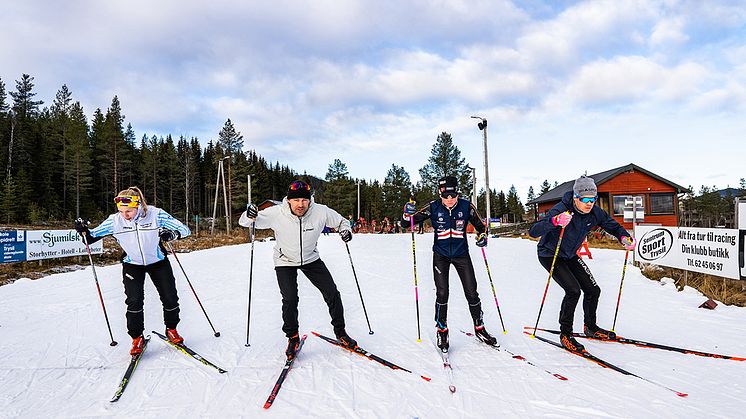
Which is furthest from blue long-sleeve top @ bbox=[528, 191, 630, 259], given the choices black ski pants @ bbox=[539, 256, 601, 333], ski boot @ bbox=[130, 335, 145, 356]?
ski boot @ bbox=[130, 335, 145, 356]

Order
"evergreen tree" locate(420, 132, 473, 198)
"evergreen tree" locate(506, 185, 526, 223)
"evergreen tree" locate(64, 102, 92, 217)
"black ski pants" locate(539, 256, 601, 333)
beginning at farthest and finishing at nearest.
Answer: "evergreen tree" locate(506, 185, 526, 223), "evergreen tree" locate(420, 132, 473, 198), "evergreen tree" locate(64, 102, 92, 217), "black ski pants" locate(539, 256, 601, 333)

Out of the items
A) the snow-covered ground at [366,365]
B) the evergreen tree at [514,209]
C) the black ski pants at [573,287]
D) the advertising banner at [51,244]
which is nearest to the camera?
the snow-covered ground at [366,365]

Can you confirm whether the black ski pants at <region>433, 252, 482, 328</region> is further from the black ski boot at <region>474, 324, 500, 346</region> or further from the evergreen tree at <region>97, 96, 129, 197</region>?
the evergreen tree at <region>97, 96, 129, 197</region>

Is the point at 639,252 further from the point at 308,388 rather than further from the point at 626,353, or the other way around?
the point at 308,388

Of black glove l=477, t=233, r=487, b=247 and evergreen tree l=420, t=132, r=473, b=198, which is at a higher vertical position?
evergreen tree l=420, t=132, r=473, b=198

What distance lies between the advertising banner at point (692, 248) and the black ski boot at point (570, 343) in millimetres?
4509

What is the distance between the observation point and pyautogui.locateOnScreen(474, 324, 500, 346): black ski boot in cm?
423

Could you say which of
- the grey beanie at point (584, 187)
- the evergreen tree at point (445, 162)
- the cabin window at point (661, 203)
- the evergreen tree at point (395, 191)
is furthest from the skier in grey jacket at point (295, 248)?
the evergreen tree at point (395, 191)

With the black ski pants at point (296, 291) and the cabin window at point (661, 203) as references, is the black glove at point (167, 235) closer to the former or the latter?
the black ski pants at point (296, 291)

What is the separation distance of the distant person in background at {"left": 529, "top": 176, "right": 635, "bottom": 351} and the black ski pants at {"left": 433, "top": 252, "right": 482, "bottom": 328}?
822 millimetres

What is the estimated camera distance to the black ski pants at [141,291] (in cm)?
402

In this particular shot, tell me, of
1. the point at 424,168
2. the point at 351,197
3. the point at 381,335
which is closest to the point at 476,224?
the point at 381,335

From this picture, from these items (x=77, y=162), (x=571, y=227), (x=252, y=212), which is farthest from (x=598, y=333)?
(x=77, y=162)

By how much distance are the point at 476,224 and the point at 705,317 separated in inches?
163
